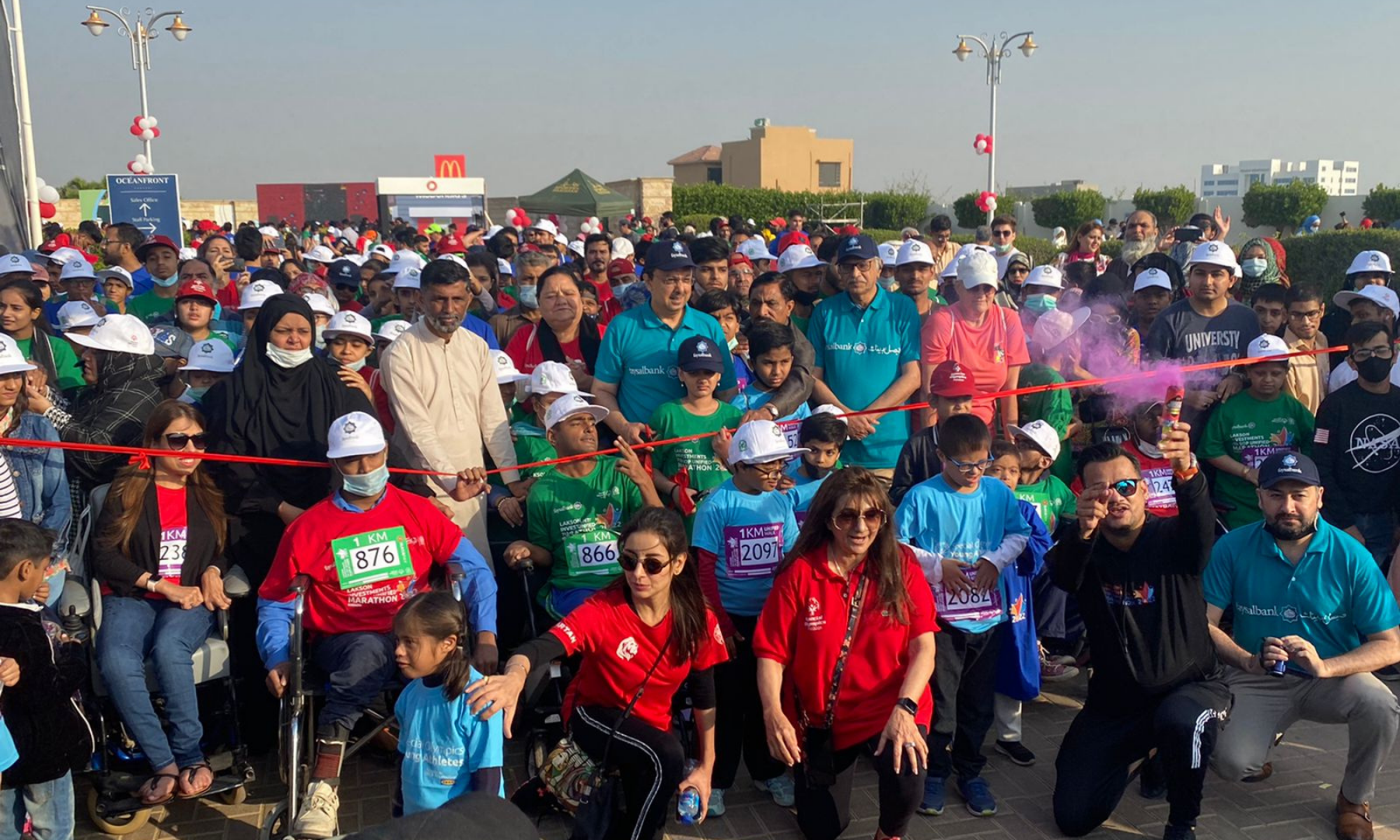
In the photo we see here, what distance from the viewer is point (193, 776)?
15.1 ft

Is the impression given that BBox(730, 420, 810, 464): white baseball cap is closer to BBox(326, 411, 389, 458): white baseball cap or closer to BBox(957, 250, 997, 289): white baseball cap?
BBox(326, 411, 389, 458): white baseball cap

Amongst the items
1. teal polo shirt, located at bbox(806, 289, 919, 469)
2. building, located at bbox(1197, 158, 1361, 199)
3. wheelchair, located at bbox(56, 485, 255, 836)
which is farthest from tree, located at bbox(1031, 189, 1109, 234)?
building, located at bbox(1197, 158, 1361, 199)

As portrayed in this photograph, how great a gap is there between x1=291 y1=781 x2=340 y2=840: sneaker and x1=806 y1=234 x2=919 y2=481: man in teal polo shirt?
3.59 m

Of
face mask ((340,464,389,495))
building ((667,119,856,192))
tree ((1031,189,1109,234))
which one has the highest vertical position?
building ((667,119,856,192))

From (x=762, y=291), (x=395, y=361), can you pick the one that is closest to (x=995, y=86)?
(x=762, y=291)

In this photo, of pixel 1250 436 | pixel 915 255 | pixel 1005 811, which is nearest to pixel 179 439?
pixel 1005 811

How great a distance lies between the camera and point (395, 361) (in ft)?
18.4

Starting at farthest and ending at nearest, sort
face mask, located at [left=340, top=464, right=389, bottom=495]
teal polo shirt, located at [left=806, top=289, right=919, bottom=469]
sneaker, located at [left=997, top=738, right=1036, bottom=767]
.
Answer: teal polo shirt, located at [left=806, top=289, right=919, bottom=469] < sneaker, located at [left=997, top=738, right=1036, bottom=767] < face mask, located at [left=340, top=464, right=389, bottom=495]

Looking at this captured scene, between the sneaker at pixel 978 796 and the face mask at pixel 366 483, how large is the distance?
2.78 metres

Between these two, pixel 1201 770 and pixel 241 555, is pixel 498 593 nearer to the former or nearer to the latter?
pixel 241 555

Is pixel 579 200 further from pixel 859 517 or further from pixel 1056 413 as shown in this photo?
pixel 859 517

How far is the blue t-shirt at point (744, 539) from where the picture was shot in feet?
16.1

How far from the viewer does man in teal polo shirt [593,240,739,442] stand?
6.19 m

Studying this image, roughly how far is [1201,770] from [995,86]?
1106 inches
